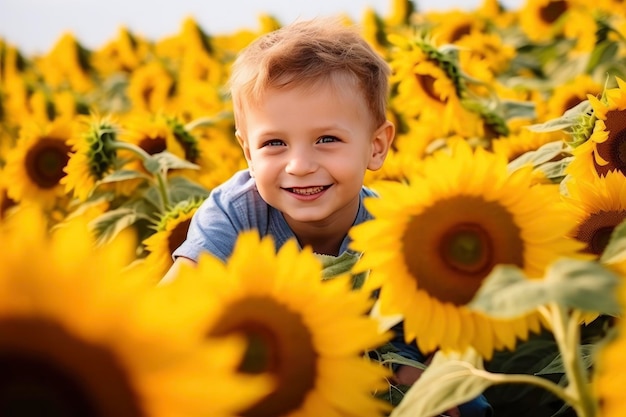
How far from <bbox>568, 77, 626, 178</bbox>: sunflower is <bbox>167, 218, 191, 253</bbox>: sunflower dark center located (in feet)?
3.38

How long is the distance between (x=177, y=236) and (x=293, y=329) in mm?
1331

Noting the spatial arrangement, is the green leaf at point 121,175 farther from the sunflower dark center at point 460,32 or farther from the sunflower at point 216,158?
→ the sunflower dark center at point 460,32

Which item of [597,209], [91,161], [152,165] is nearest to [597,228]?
[597,209]

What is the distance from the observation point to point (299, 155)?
77.8 inches

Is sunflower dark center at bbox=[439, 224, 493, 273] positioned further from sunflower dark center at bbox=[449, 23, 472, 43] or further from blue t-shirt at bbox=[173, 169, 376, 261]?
sunflower dark center at bbox=[449, 23, 472, 43]

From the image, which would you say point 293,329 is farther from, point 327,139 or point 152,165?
point 152,165

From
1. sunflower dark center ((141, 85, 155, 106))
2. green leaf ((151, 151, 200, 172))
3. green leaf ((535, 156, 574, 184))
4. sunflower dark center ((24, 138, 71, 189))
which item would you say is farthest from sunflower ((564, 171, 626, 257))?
sunflower dark center ((141, 85, 155, 106))

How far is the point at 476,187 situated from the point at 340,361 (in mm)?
368

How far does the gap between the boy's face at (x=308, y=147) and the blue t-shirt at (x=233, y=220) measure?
6.4 inches

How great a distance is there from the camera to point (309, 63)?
2.10 meters

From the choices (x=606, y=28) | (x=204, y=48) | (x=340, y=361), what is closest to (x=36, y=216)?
(x=340, y=361)

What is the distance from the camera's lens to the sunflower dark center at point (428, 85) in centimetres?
324

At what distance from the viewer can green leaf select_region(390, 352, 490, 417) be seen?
3.98 feet

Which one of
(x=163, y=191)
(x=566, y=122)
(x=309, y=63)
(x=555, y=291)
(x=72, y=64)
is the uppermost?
(x=72, y=64)
